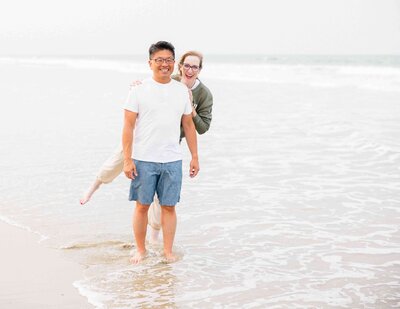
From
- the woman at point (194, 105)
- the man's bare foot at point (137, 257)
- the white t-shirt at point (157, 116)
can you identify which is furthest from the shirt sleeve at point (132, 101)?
the man's bare foot at point (137, 257)

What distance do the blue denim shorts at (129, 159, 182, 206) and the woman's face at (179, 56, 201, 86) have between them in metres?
0.68

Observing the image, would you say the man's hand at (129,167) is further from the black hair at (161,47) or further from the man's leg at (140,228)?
the black hair at (161,47)

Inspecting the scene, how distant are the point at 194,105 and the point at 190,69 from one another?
0.31 meters

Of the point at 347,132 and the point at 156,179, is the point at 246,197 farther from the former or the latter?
the point at 347,132

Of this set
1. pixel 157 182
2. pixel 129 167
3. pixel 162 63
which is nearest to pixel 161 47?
pixel 162 63

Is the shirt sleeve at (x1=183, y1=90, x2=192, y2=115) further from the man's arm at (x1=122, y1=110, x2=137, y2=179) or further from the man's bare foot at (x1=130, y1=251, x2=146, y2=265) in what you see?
the man's bare foot at (x1=130, y1=251, x2=146, y2=265)

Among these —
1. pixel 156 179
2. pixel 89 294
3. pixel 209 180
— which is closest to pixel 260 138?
pixel 209 180

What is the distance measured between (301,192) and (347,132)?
5.30 m

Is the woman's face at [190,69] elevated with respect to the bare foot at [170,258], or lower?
elevated

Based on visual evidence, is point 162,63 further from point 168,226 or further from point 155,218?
point 155,218

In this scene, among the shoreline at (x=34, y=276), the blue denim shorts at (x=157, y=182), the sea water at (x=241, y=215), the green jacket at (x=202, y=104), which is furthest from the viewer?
the green jacket at (x=202, y=104)

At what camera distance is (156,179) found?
16.4ft

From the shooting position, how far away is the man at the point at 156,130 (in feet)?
15.8

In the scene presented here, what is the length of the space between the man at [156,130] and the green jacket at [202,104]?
0.76ft
